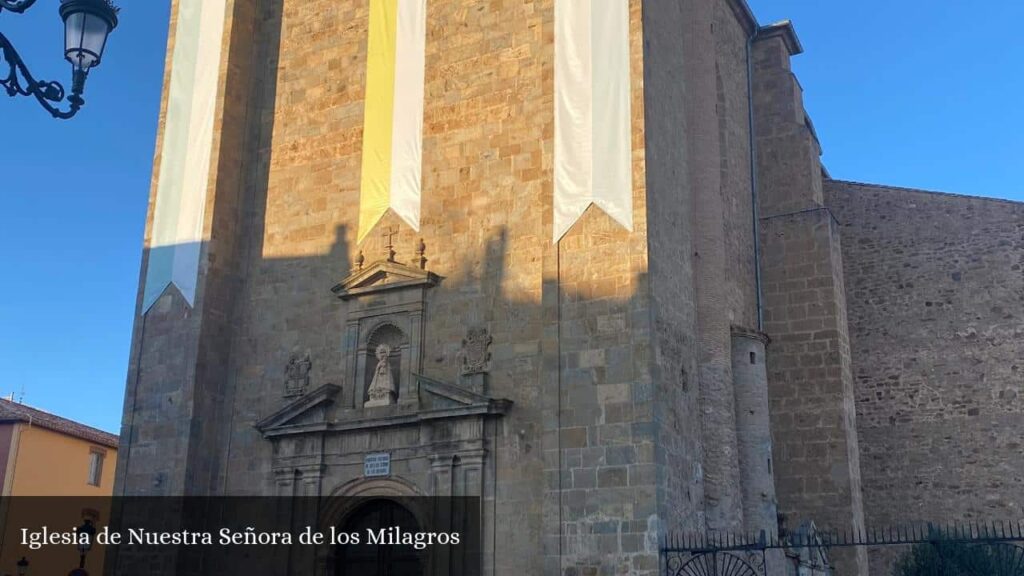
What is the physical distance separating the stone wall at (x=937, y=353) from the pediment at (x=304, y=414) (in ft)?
32.6

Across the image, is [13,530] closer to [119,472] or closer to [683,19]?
[119,472]

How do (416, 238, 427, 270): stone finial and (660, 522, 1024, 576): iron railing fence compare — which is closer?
(660, 522, 1024, 576): iron railing fence

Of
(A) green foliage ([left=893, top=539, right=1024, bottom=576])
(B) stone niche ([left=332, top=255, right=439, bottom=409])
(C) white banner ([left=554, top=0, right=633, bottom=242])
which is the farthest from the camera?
(B) stone niche ([left=332, top=255, right=439, bottom=409])

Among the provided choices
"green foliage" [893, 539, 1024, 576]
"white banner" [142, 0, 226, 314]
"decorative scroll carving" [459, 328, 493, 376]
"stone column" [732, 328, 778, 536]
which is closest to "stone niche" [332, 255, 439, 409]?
"decorative scroll carving" [459, 328, 493, 376]

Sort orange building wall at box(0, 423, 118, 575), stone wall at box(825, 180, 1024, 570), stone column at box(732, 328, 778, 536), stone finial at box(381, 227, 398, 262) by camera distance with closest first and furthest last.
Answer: stone column at box(732, 328, 778, 536), stone finial at box(381, 227, 398, 262), stone wall at box(825, 180, 1024, 570), orange building wall at box(0, 423, 118, 575)

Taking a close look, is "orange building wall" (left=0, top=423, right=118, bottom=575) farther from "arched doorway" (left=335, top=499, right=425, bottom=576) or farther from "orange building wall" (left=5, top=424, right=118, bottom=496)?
"arched doorway" (left=335, top=499, right=425, bottom=576)

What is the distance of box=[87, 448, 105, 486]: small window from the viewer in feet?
96.9

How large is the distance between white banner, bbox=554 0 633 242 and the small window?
20.2 m

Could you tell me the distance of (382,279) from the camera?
1598cm

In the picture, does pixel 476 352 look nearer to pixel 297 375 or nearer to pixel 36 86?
pixel 297 375

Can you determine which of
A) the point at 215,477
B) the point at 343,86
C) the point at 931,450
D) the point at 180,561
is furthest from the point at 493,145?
the point at 931,450

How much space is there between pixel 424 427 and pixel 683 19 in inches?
320

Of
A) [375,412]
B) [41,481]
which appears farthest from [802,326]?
[41,481]

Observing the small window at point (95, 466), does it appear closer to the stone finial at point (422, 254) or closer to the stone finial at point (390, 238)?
the stone finial at point (390, 238)
